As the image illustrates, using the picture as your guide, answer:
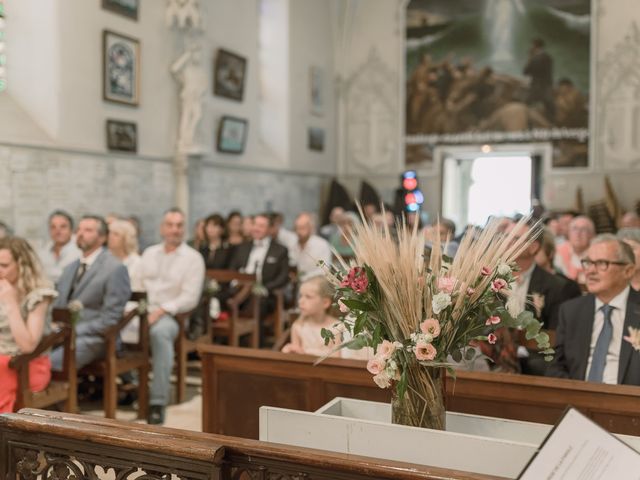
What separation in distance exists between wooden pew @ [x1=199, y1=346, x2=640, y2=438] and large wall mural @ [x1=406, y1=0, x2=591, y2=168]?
40.0 ft

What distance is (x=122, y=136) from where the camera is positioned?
9.64 metres

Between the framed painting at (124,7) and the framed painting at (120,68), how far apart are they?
299mm

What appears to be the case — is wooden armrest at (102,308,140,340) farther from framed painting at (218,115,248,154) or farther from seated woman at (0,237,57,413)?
framed painting at (218,115,248,154)

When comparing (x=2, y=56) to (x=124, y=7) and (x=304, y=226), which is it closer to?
(x=124, y=7)

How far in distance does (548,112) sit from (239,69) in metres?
6.29

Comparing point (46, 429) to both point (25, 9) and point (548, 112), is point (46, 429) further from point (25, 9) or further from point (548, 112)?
point (548, 112)

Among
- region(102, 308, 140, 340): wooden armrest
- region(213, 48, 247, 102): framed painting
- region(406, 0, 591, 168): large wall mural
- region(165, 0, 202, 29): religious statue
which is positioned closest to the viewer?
region(102, 308, 140, 340): wooden armrest

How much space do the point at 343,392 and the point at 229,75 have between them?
948cm

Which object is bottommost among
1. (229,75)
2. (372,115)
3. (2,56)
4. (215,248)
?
(215,248)

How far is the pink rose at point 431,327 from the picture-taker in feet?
7.00

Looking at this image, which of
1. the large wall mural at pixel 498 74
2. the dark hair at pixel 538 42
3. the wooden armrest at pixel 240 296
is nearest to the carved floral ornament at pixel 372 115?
the large wall mural at pixel 498 74

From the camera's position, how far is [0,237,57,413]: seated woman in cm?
412

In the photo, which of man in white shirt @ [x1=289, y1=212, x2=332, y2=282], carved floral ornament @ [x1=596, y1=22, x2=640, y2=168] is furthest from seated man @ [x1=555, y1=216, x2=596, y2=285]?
carved floral ornament @ [x1=596, y1=22, x2=640, y2=168]

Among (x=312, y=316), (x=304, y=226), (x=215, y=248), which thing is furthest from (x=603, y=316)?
(x=215, y=248)
